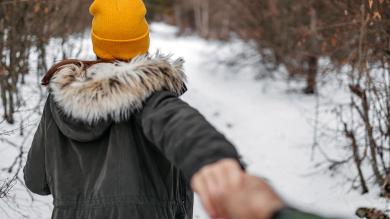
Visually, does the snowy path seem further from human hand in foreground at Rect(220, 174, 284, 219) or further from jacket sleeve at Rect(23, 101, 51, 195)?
human hand in foreground at Rect(220, 174, 284, 219)

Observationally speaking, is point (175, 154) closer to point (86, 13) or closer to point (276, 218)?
point (276, 218)

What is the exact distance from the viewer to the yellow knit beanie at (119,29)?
1.67 m

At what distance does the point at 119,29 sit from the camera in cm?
167

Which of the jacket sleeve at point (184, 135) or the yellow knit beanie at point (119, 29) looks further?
the yellow knit beanie at point (119, 29)

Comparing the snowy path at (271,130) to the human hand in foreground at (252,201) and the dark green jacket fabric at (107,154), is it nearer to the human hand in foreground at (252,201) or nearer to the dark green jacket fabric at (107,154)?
the dark green jacket fabric at (107,154)

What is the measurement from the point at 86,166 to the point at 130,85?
32cm

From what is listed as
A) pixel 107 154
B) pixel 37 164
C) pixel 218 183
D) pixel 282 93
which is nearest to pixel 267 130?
pixel 282 93

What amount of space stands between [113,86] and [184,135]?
1.34 ft

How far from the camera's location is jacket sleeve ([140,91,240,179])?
3.63ft

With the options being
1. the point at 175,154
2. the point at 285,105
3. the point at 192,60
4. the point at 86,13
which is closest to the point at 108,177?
the point at 175,154

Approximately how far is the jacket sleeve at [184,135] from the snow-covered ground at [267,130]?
1.41m

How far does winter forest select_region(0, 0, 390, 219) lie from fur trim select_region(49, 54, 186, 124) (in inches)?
18.7

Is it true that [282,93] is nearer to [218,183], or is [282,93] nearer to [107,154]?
[107,154]

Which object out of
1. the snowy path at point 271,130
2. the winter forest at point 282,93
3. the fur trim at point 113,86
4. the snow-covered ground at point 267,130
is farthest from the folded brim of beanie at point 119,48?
the snowy path at point 271,130
